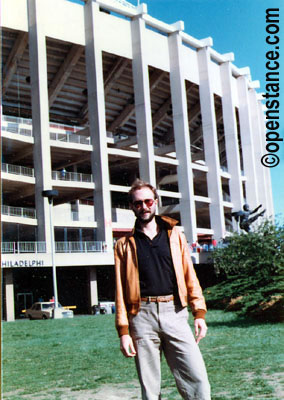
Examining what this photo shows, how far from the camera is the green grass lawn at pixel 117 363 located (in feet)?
22.1

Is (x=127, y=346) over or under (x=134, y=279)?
under

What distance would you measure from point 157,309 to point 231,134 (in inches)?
1923

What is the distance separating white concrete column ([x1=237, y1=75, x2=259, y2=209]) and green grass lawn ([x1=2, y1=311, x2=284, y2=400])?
4009 centimetres

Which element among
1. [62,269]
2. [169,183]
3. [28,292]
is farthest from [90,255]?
[169,183]

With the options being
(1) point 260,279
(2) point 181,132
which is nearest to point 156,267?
(1) point 260,279

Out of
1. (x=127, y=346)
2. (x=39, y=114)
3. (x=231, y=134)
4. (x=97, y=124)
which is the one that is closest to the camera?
(x=127, y=346)

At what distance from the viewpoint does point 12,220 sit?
36.2 meters

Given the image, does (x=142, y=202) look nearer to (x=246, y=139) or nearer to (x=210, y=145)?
(x=210, y=145)

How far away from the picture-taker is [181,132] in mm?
46750

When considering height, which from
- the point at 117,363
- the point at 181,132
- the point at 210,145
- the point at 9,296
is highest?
the point at 181,132

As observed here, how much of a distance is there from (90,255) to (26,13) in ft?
57.8

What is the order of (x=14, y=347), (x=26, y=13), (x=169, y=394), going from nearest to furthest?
1. (x=169, y=394)
2. (x=14, y=347)
3. (x=26, y=13)

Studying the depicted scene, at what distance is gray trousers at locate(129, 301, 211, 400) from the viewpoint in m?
4.07

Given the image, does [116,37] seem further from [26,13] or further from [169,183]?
[169,183]
